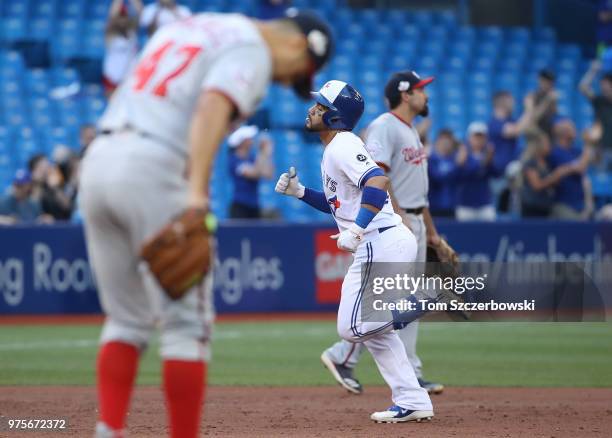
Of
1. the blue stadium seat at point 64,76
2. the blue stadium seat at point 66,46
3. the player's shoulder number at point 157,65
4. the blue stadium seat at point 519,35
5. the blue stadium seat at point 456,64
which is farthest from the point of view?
the blue stadium seat at point 519,35

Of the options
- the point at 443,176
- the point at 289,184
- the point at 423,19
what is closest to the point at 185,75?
the point at 289,184

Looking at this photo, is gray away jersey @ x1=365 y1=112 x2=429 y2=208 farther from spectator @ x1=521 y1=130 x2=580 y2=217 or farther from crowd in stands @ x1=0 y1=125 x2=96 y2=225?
crowd in stands @ x1=0 y1=125 x2=96 y2=225

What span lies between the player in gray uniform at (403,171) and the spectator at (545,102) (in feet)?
29.7

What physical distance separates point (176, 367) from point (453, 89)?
18619 mm

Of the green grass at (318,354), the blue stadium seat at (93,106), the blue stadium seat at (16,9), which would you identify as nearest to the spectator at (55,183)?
the green grass at (318,354)

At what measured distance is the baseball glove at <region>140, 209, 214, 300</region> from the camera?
4.33m

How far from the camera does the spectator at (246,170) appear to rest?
16.2m

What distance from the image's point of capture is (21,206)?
1673 centimetres

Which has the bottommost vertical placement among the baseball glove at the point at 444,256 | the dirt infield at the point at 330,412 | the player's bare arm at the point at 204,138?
the dirt infield at the point at 330,412

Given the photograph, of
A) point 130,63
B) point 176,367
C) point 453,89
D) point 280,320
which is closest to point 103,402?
point 176,367

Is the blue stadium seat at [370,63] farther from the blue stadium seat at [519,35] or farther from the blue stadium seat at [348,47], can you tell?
the blue stadium seat at [519,35]

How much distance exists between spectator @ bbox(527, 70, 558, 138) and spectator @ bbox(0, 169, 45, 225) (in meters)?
7.76

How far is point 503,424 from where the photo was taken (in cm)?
751

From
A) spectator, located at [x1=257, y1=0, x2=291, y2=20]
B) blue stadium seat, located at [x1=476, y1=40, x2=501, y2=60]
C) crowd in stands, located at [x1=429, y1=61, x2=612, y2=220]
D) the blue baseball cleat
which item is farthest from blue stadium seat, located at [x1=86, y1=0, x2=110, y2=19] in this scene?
the blue baseball cleat
